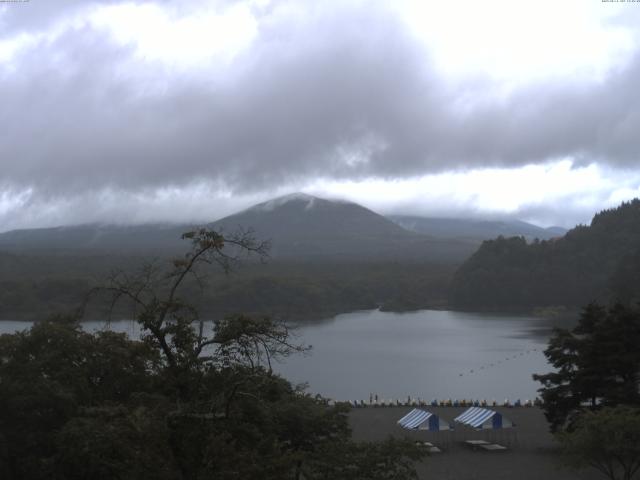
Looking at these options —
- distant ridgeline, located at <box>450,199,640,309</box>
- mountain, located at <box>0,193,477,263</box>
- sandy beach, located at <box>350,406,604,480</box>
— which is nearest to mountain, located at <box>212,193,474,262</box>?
mountain, located at <box>0,193,477,263</box>

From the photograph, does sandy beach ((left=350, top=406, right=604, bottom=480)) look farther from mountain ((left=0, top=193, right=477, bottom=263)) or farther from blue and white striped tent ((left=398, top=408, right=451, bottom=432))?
mountain ((left=0, top=193, right=477, bottom=263))

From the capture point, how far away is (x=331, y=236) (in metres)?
168

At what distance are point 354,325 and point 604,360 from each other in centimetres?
4272

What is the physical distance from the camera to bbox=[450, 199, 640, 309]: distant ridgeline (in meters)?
72.9

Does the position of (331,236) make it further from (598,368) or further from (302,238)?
(598,368)

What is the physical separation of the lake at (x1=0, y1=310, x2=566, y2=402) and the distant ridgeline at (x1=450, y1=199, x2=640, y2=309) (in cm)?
1386

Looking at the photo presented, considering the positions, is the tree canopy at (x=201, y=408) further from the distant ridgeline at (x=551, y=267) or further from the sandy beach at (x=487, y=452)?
the distant ridgeline at (x=551, y=267)

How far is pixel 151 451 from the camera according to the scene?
458 centimetres

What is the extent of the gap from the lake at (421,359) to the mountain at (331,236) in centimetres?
7342

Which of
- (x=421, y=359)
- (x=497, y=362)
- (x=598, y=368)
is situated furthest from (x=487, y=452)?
(x=421, y=359)

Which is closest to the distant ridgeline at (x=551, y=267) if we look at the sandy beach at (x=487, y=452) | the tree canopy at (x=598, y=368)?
the sandy beach at (x=487, y=452)

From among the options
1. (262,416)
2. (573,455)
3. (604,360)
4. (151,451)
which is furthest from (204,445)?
(604,360)

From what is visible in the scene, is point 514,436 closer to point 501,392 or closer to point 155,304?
point 501,392

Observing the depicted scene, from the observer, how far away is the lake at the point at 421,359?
29.0 meters
